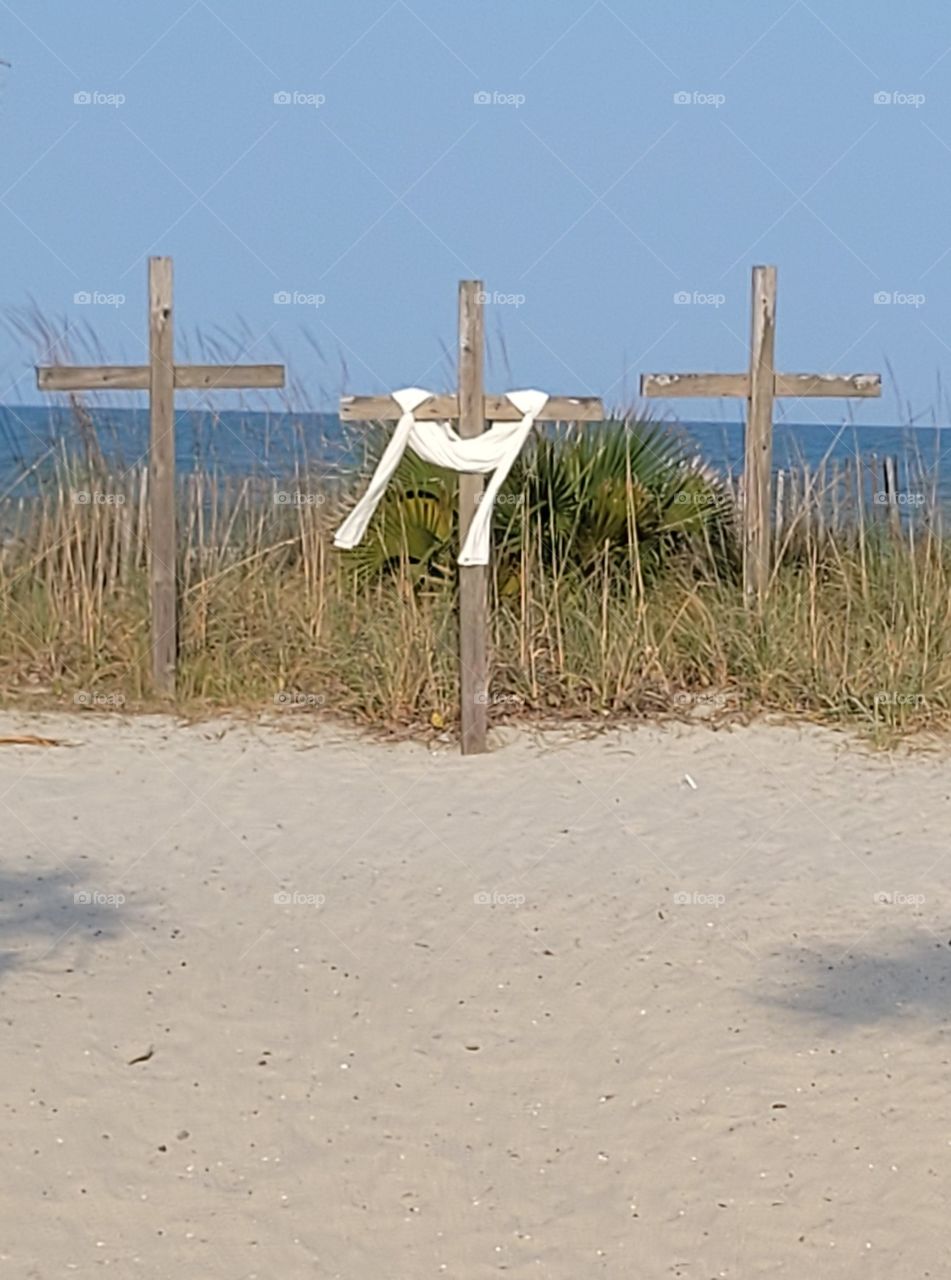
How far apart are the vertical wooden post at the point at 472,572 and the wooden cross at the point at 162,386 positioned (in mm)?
1328

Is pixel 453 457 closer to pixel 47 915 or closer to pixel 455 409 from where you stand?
pixel 455 409

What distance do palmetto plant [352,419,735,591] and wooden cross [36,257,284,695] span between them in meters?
1.08

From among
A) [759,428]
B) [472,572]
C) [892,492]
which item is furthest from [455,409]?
[892,492]

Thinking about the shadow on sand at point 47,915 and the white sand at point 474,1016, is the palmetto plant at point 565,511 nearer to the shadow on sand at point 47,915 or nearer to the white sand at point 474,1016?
the white sand at point 474,1016

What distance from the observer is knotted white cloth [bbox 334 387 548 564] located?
25.7 feet

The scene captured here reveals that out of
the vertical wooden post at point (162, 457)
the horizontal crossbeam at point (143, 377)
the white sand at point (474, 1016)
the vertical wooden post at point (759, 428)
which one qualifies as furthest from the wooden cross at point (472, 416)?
the vertical wooden post at point (759, 428)

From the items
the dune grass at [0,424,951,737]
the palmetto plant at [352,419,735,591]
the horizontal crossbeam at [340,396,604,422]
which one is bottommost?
the dune grass at [0,424,951,737]

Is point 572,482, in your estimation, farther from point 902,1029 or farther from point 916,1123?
point 916,1123

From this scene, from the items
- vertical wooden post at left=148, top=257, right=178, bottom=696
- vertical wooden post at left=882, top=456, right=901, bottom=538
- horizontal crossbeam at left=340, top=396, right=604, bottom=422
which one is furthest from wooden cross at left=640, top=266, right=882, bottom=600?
vertical wooden post at left=148, top=257, right=178, bottom=696

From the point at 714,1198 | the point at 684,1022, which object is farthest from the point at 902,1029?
the point at 714,1198

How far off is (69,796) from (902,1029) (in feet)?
12.5

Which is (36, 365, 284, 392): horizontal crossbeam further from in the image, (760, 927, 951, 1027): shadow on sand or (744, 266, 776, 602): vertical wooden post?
(760, 927, 951, 1027): shadow on sand

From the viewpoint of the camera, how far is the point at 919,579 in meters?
9.38

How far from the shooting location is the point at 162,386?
28.9ft
